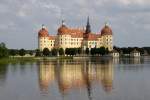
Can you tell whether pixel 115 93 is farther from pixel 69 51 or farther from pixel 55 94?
pixel 69 51

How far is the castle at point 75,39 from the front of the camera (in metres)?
130

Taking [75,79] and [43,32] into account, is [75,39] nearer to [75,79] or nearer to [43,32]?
[43,32]

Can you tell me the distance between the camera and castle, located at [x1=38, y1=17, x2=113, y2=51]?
5123 inches

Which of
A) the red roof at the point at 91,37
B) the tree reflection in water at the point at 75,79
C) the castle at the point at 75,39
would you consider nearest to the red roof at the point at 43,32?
the castle at the point at 75,39

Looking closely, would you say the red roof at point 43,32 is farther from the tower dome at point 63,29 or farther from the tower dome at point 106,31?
the tower dome at point 106,31

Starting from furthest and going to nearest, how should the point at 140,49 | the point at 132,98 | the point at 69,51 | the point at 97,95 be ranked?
the point at 140,49, the point at 69,51, the point at 97,95, the point at 132,98

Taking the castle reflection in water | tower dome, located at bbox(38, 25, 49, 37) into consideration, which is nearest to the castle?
tower dome, located at bbox(38, 25, 49, 37)

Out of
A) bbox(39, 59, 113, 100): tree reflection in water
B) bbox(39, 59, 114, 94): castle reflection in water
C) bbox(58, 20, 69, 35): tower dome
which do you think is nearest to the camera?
bbox(39, 59, 113, 100): tree reflection in water

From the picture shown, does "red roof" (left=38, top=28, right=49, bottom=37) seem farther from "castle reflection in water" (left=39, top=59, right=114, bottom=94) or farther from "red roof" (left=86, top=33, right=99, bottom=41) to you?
"castle reflection in water" (left=39, top=59, right=114, bottom=94)

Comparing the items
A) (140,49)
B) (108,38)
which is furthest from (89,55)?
(140,49)

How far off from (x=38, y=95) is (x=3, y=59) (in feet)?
173

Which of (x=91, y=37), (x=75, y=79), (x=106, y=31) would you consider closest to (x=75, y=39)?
(x=91, y=37)

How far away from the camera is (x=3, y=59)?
237 ft

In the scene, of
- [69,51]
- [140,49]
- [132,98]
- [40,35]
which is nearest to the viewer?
[132,98]
